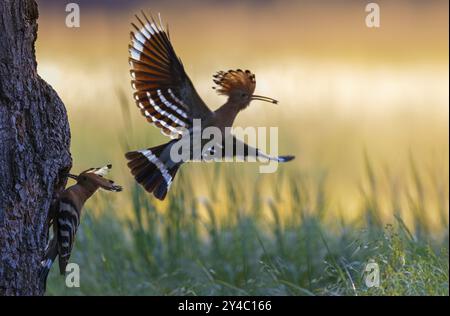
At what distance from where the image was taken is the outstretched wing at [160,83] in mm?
4148

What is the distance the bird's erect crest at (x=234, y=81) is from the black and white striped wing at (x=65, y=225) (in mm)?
862

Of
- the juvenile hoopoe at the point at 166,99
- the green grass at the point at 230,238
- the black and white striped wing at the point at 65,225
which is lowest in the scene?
the green grass at the point at 230,238

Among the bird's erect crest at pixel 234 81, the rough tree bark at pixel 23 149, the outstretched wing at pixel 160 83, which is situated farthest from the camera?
the bird's erect crest at pixel 234 81

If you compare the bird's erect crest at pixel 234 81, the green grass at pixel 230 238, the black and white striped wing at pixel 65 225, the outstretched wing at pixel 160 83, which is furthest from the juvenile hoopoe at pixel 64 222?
the green grass at pixel 230 238

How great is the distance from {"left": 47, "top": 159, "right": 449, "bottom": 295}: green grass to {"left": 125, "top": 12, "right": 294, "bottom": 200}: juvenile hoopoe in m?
1.34

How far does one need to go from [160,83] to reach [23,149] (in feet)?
2.48

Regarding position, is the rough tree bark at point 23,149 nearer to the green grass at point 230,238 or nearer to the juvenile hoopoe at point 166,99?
the juvenile hoopoe at point 166,99

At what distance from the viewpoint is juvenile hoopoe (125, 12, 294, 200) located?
416 centimetres

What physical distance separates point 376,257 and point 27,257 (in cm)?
189

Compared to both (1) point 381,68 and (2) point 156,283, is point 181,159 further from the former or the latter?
(1) point 381,68

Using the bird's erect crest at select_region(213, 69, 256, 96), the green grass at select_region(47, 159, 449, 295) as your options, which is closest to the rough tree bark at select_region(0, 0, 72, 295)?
the bird's erect crest at select_region(213, 69, 256, 96)

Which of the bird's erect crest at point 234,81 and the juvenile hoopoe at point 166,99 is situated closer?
the juvenile hoopoe at point 166,99

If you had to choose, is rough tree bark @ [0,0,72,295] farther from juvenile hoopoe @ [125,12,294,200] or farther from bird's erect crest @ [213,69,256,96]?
bird's erect crest @ [213,69,256,96]

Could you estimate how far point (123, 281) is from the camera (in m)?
5.79
